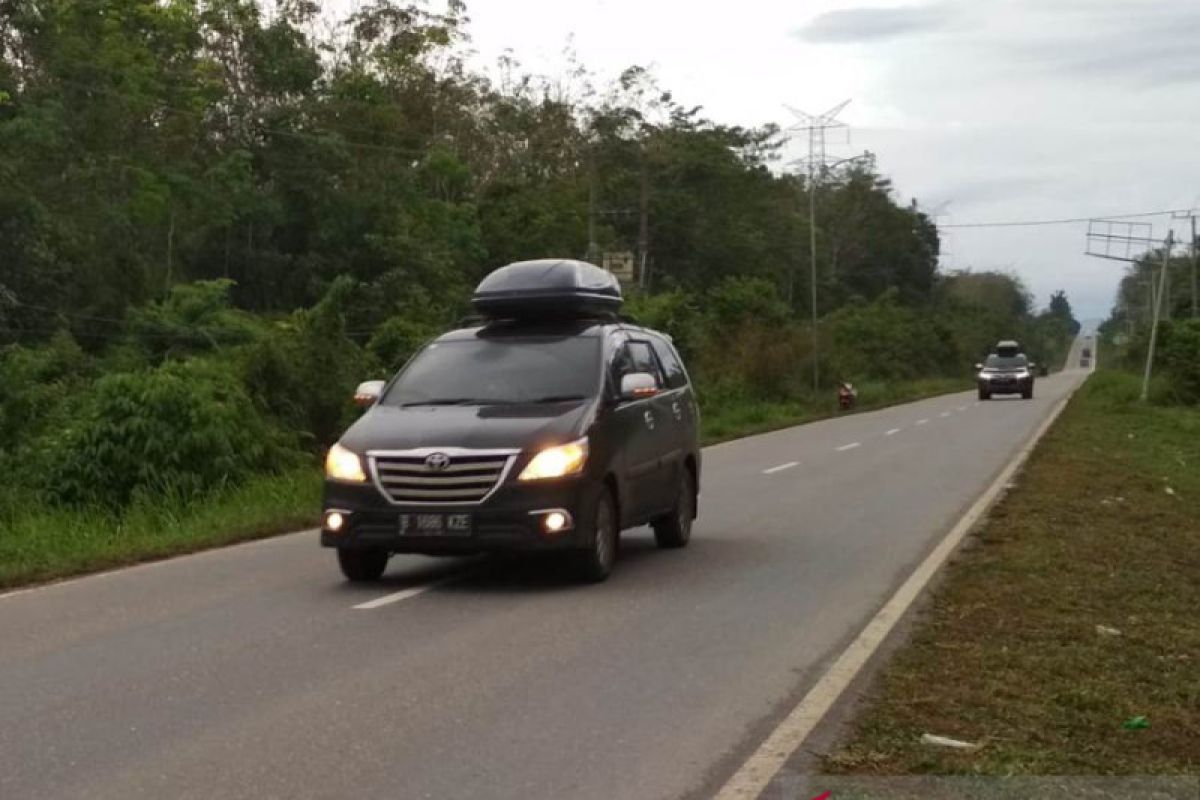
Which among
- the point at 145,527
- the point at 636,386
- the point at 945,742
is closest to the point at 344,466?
the point at 636,386

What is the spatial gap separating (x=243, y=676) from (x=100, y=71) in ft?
131

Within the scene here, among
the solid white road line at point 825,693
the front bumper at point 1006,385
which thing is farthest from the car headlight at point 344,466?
the front bumper at point 1006,385

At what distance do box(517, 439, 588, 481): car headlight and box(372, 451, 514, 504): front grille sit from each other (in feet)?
0.54

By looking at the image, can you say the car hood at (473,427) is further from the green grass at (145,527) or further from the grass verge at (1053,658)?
the green grass at (145,527)

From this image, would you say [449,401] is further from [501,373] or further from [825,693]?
[825,693]

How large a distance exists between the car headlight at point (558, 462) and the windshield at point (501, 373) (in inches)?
29.0

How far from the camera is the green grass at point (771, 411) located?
39.8 metres

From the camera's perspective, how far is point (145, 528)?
16.1 metres

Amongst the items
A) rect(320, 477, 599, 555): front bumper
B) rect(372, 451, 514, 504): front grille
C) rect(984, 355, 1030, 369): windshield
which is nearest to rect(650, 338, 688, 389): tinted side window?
rect(320, 477, 599, 555): front bumper

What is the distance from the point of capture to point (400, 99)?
60281 millimetres

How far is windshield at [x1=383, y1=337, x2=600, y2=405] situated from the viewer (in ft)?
39.0

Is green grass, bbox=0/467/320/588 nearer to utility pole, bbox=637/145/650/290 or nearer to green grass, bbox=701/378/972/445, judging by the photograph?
green grass, bbox=701/378/972/445

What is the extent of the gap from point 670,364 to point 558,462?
3.47 m

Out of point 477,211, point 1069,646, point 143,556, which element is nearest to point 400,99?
point 477,211
